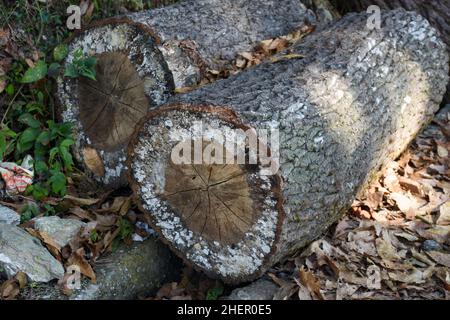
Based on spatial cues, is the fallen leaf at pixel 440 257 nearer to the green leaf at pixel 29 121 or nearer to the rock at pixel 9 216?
the rock at pixel 9 216

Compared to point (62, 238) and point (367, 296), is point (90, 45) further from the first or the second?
point (367, 296)

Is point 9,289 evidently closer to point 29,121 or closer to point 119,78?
point 29,121

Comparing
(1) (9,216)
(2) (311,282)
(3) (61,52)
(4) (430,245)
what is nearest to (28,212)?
(1) (9,216)

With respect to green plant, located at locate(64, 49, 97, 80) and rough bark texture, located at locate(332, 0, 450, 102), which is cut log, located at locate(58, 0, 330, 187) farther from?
rough bark texture, located at locate(332, 0, 450, 102)

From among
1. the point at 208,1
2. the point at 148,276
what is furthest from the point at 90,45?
the point at 148,276

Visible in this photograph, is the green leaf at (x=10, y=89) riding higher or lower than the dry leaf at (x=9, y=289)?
higher

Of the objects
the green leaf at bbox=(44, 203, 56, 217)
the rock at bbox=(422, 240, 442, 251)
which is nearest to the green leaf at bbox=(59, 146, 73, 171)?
the green leaf at bbox=(44, 203, 56, 217)

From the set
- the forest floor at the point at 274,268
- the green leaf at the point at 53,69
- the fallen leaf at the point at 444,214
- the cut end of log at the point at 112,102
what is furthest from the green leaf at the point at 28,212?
the fallen leaf at the point at 444,214
